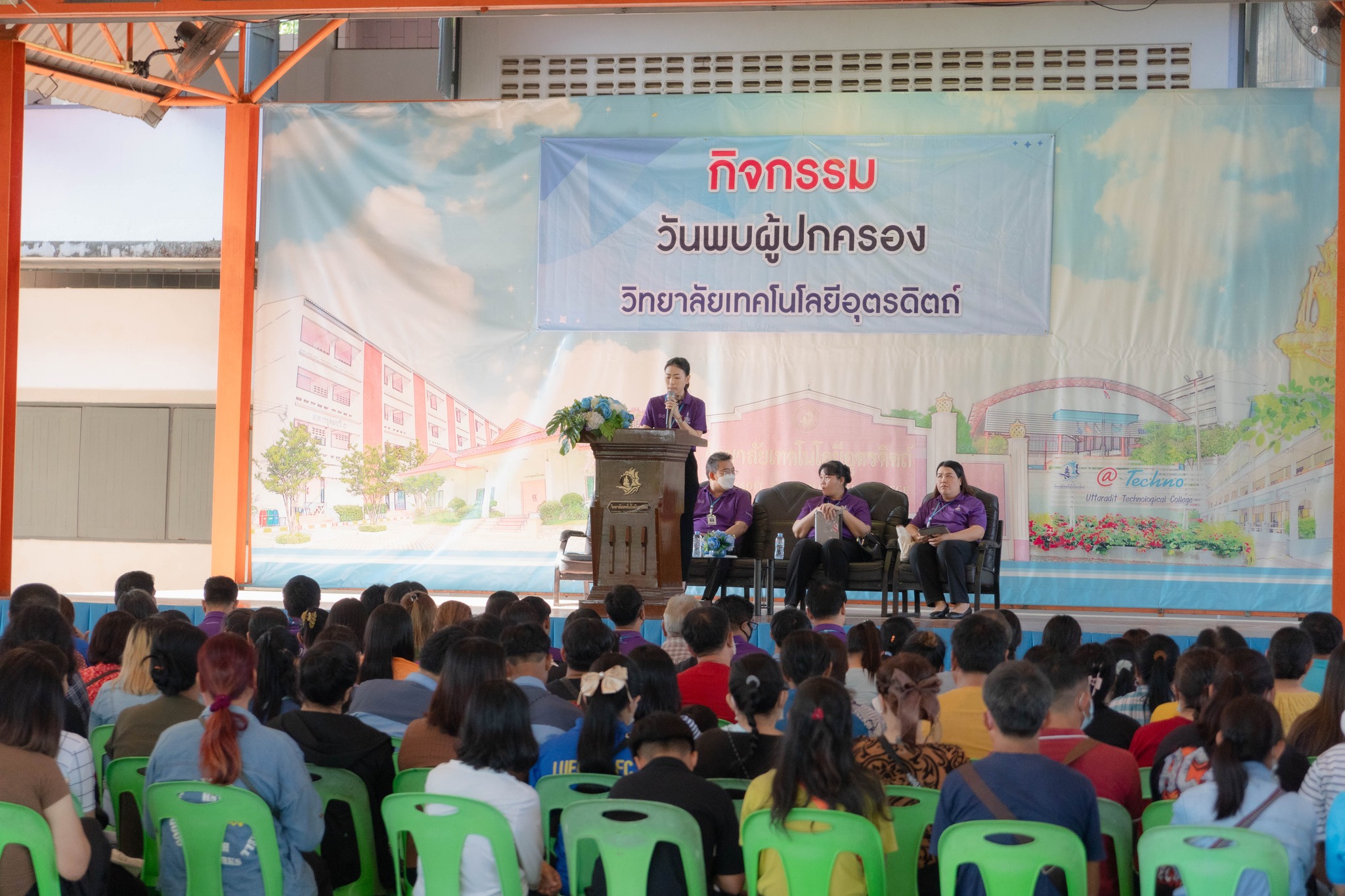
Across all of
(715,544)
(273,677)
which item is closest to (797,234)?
(715,544)

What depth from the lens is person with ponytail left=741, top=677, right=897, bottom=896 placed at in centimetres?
252

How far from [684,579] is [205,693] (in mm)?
4185

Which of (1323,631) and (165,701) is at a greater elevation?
(1323,631)

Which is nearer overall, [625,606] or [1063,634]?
[1063,634]

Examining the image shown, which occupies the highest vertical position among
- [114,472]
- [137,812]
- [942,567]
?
[114,472]

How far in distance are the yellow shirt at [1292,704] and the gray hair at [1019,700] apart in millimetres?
1616

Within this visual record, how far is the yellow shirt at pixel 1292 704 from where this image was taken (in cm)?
383

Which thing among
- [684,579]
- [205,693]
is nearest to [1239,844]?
[205,693]

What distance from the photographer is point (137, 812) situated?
3170 mm

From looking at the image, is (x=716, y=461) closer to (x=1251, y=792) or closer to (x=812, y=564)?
(x=812, y=564)

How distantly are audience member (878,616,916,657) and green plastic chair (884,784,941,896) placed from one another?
1666 mm

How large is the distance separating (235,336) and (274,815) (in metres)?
7.70

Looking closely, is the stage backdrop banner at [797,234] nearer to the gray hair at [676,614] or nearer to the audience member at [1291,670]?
the gray hair at [676,614]

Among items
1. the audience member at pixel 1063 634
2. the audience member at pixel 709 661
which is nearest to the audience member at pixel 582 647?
the audience member at pixel 709 661
